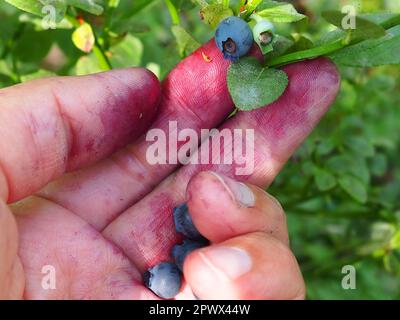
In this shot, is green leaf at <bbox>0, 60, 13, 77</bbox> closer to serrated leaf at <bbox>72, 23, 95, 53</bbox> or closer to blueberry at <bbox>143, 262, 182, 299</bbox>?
serrated leaf at <bbox>72, 23, 95, 53</bbox>

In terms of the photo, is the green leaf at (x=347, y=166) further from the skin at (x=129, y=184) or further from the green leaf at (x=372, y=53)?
the green leaf at (x=372, y=53)

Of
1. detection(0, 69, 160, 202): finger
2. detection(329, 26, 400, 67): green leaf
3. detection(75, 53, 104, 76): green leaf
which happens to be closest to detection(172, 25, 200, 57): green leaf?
detection(0, 69, 160, 202): finger

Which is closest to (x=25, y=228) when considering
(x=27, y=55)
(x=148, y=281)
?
(x=148, y=281)

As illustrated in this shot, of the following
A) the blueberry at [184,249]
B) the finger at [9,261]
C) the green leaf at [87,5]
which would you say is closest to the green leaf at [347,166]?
the blueberry at [184,249]

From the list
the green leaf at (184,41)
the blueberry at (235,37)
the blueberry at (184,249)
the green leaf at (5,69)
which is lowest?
the blueberry at (184,249)

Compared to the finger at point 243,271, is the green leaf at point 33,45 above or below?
above

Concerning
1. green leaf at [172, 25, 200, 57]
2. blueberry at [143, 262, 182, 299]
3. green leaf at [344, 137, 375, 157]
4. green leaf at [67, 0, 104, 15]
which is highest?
green leaf at [67, 0, 104, 15]

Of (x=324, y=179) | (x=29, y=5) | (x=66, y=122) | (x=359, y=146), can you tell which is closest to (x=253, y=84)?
(x=66, y=122)
